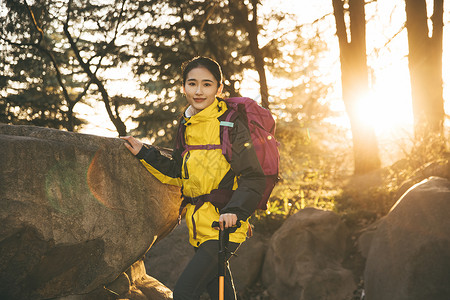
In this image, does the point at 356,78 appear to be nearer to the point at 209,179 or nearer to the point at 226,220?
the point at 209,179

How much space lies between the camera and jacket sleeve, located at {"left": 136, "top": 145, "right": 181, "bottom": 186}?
10.8 feet

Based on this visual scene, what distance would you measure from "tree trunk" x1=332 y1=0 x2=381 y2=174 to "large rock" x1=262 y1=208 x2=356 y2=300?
15.4 ft

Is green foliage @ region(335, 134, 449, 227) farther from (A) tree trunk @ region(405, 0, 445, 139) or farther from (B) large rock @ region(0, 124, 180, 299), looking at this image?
(B) large rock @ region(0, 124, 180, 299)

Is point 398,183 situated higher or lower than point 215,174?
lower

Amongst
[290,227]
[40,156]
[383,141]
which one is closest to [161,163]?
[40,156]

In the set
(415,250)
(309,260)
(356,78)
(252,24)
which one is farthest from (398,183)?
(252,24)

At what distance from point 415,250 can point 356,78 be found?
6.60 meters

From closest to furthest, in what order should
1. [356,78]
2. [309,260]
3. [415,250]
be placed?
[415,250] < [309,260] < [356,78]

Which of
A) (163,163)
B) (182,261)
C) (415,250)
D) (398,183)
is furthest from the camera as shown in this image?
(398,183)

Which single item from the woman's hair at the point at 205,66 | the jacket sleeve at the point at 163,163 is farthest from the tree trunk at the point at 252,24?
the jacket sleeve at the point at 163,163

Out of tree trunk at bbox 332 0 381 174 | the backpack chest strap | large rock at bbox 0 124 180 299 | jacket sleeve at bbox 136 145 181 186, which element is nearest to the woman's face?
the backpack chest strap

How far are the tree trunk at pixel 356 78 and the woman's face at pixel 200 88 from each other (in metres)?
Answer: 7.59

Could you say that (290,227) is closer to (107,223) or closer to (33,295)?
(107,223)

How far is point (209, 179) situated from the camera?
2873 mm
